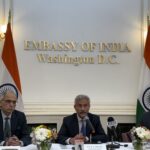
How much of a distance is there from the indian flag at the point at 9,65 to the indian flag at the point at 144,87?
192 centimetres

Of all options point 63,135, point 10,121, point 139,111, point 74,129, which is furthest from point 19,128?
point 139,111

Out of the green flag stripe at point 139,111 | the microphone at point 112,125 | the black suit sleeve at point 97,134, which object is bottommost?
the black suit sleeve at point 97,134

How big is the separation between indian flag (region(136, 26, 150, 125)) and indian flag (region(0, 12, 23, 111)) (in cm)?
192

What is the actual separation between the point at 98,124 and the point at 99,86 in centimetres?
153

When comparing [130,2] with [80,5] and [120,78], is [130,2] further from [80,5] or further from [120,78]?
[120,78]

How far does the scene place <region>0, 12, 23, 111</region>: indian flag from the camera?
19.0ft

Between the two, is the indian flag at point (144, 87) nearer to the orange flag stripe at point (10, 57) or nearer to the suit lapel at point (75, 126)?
the suit lapel at point (75, 126)

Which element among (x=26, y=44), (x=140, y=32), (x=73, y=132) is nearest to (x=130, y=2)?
(x=140, y=32)

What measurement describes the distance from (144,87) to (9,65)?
2219 mm

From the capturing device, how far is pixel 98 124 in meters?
4.73

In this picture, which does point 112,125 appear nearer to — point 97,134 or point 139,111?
point 97,134

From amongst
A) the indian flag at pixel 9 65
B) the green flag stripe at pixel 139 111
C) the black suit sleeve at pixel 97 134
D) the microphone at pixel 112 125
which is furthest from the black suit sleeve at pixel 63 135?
the green flag stripe at pixel 139 111

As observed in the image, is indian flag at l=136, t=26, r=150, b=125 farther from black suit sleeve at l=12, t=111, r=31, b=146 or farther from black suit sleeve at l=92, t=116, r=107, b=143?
black suit sleeve at l=12, t=111, r=31, b=146

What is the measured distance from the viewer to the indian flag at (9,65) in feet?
19.0
